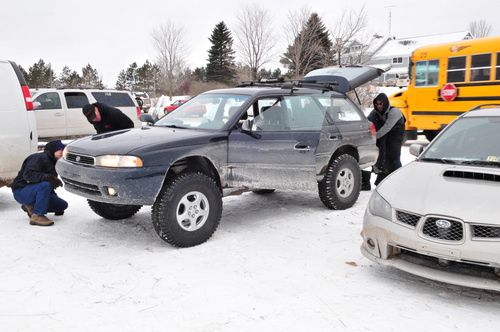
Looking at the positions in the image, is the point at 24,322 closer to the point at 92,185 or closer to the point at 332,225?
the point at 92,185

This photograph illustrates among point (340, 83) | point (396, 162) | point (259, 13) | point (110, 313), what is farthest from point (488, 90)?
point (259, 13)

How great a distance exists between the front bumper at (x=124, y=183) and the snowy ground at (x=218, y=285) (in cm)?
59

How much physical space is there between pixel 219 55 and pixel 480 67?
49.8 m

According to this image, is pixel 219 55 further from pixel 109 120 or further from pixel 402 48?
pixel 109 120

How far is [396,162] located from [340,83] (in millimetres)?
1822

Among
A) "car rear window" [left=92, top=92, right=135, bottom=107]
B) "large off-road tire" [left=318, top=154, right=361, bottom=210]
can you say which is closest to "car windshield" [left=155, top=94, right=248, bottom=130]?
"large off-road tire" [left=318, top=154, right=361, bottom=210]

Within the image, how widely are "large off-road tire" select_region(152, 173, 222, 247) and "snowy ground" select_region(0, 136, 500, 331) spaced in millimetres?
162

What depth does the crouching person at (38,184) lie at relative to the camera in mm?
5109

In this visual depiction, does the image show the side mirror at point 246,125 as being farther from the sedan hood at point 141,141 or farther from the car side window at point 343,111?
the car side window at point 343,111

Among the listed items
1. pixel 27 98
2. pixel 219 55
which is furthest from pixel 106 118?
pixel 219 55

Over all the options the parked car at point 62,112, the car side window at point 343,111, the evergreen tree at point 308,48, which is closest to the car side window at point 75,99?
the parked car at point 62,112

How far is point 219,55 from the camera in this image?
191 feet

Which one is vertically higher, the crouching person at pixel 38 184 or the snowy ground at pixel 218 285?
the crouching person at pixel 38 184

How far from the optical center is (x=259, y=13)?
27812 mm
